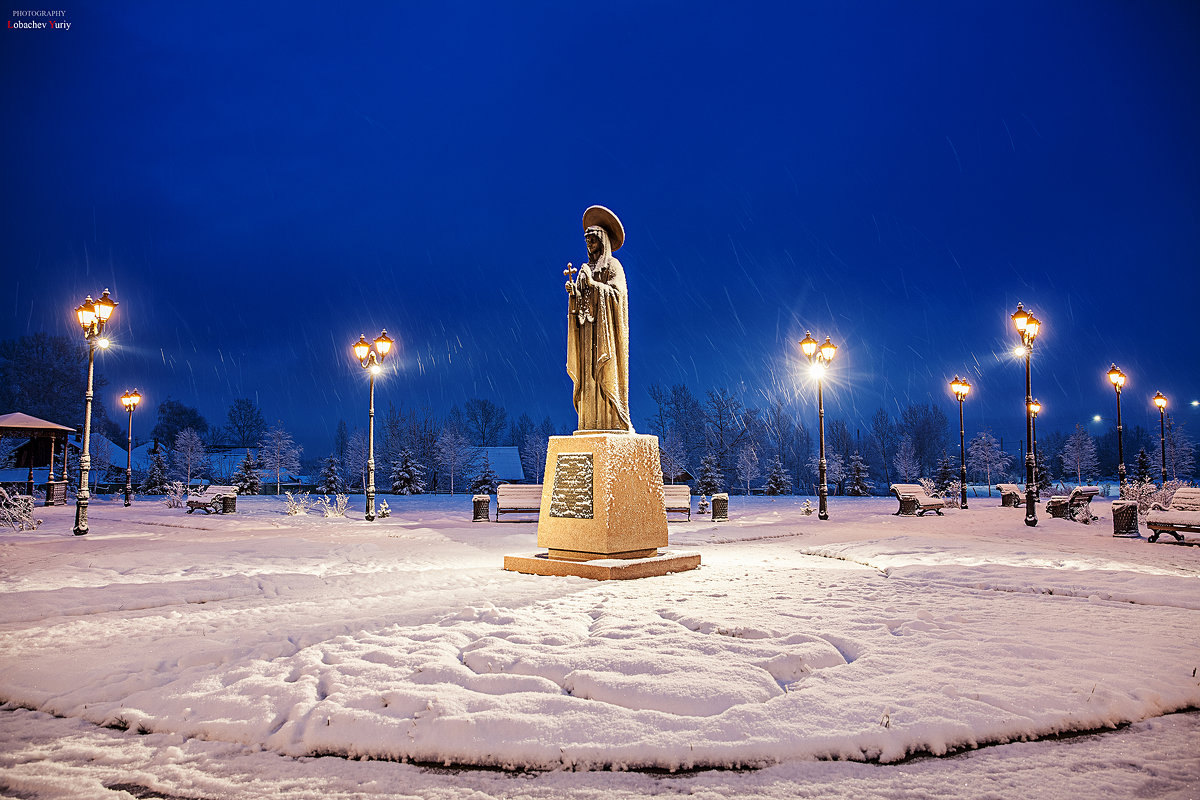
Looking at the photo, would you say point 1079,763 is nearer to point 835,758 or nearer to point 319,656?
point 835,758

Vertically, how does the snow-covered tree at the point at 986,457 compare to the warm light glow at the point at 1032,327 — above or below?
below

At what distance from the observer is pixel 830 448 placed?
68.6 metres

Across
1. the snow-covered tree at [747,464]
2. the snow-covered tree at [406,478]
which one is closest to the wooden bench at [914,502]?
the snow-covered tree at [747,464]

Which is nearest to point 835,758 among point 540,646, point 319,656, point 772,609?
point 540,646

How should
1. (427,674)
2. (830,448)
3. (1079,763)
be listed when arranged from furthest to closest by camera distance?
(830,448) → (427,674) → (1079,763)

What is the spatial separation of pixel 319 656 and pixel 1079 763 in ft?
13.8

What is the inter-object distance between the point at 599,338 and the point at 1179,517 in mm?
10963

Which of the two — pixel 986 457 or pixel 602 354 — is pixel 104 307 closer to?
pixel 602 354

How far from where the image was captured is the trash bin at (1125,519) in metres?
12.2

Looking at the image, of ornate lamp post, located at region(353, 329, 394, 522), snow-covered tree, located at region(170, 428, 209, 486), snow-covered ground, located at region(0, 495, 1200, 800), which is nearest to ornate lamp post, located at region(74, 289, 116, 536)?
ornate lamp post, located at region(353, 329, 394, 522)

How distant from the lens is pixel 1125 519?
40.3 feet

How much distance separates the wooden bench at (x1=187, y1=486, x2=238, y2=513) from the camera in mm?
20688

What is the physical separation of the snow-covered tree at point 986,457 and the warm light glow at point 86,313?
235 feet

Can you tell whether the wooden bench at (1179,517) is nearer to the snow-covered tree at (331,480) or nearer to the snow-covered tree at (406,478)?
the snow-covered tree at (406,478)
